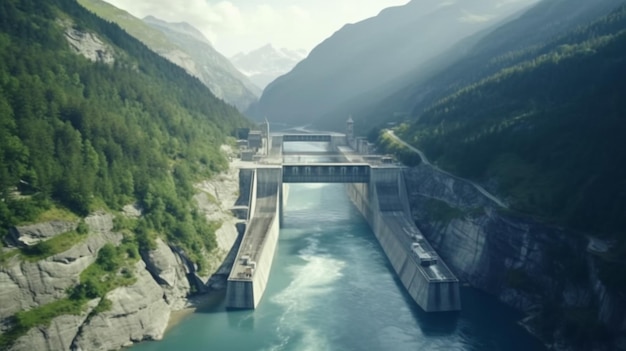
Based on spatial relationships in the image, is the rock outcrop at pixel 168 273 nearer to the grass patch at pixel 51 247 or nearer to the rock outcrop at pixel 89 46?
the grass patch at pixel 51 247

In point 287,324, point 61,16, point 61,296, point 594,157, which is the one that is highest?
point 61,16

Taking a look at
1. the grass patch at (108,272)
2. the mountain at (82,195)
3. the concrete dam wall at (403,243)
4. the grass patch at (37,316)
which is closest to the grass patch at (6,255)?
the mountain at (82,195)

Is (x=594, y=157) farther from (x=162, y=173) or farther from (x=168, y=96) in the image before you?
(x=168, y=96)

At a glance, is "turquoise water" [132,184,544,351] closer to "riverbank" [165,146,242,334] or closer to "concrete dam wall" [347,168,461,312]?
"concrete dam wall" [347,168,461,312]

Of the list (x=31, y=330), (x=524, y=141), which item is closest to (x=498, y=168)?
(x=524, y=141)

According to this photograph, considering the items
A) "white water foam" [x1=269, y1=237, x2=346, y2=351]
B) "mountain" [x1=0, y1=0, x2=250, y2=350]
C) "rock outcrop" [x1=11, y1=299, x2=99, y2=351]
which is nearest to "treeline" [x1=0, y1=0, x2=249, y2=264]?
"mountain" [x1=0, y1=0, x2=250, y2=350]

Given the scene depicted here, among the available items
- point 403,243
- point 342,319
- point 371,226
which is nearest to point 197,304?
point 342,319

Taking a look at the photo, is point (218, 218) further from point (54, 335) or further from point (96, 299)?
point (54, 335)
